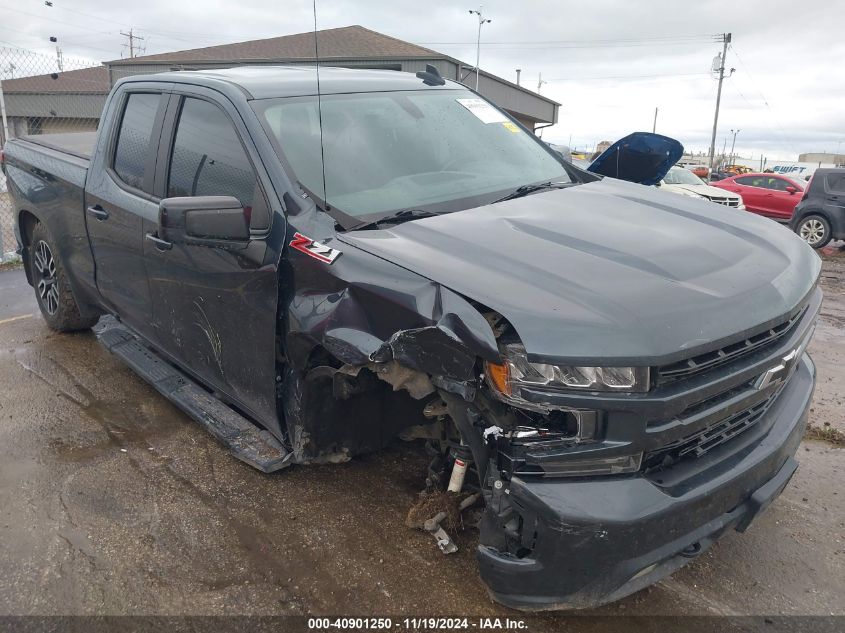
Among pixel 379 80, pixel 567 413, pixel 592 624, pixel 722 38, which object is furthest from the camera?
pixel 722 38

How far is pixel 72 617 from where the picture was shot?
2492mm

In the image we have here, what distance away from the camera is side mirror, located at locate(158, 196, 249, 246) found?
270cm

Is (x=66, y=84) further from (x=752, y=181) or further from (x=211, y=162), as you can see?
(x=211, y=162)

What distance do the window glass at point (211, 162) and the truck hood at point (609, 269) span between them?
0.63 m

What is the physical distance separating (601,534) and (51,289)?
5019mm

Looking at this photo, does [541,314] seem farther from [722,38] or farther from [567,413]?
[722,38]

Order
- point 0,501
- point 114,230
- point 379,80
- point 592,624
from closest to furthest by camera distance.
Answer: point 592,624 → point 0,501 → point 379,80 → point 114,230

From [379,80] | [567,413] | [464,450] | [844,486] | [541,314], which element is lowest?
[844,486]

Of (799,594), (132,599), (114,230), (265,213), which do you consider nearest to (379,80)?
(265,213)

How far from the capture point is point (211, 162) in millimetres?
3246

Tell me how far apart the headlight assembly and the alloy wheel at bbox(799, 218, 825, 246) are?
42.0 ft

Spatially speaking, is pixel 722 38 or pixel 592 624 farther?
pixel 722 38

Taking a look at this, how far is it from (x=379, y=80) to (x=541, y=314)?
7.16ft

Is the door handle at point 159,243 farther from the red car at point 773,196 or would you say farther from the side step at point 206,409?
the red car at point 773,196
